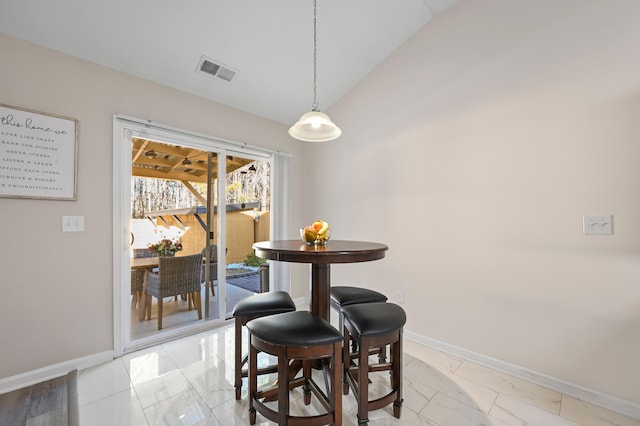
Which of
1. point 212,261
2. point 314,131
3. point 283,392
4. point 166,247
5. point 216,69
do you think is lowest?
point 283,392

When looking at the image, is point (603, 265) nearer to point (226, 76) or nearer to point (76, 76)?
point (226, 76)

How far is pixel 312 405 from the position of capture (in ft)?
5.82

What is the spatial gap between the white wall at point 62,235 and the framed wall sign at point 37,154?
0.18 feet

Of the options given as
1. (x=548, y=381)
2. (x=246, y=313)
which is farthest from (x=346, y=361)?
(x=548, y=381)

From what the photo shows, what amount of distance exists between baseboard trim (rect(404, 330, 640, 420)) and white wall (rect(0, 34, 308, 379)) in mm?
3050

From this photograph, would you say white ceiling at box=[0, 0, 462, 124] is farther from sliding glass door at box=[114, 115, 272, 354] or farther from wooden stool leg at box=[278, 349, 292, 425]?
wooden stool leg at box=[278, 349, 292, 425]

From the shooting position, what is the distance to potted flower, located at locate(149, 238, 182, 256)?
2938 millimetres

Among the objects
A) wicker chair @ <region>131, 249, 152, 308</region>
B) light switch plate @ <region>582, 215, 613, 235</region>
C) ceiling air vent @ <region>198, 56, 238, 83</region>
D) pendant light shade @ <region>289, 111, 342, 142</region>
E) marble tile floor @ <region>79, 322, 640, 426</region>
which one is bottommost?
marble tile floor @ <region>79, 322, 640, 426</region>

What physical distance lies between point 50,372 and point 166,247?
1.30m

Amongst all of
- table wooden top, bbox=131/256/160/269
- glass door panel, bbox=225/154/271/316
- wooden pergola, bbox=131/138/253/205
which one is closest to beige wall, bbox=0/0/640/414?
wooden pergola, bbox=131/138/253/205

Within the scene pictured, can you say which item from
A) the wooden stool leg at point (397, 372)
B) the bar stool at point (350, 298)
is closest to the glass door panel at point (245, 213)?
the bar stool at point (350, 298)

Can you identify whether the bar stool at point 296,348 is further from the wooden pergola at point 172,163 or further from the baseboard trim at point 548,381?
the wooden pergola at point 172,163

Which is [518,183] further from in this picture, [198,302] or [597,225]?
[198,302]

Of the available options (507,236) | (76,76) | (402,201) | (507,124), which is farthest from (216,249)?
(507,124)
